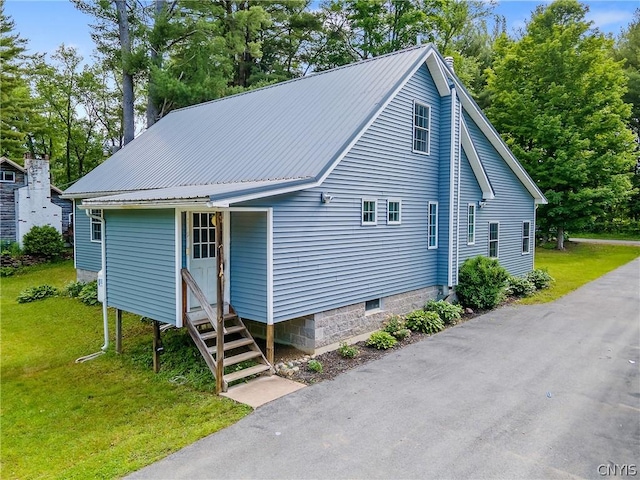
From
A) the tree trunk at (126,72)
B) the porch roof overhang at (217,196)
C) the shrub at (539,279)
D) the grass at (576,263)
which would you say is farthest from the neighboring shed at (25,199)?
the shrub at (539,279)

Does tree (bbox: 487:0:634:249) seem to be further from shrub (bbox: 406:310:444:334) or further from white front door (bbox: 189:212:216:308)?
white front door (bbox: 189:212:216:308)

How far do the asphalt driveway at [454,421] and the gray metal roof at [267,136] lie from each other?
4146 mm

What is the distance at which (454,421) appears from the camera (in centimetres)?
615

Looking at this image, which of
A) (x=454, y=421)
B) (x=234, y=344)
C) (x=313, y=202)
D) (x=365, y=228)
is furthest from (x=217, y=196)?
(x=454, y=421)

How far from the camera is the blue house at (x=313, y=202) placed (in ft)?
26.6

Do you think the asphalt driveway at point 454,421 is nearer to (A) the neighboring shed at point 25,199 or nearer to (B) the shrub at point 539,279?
(B) the shrub at point 539,279

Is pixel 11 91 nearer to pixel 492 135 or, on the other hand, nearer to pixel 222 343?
pixel 492 135

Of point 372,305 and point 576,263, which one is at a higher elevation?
point 372,305

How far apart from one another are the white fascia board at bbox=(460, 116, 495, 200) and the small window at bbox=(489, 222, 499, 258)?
1367mm

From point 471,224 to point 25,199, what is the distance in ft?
68.6

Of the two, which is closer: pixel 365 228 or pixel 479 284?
pixel 365 228

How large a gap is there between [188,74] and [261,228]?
668 inches

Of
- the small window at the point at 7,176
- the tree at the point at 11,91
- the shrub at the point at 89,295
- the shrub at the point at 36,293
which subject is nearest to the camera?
the shrub at the point at 89,295

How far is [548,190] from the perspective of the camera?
2636cm
